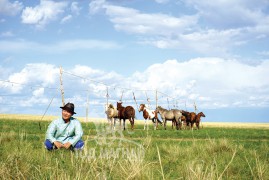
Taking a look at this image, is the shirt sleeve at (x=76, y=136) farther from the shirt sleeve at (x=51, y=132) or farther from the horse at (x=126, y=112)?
the horse at (x=126, y=112)

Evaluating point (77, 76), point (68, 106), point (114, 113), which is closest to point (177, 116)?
point (114, 113)

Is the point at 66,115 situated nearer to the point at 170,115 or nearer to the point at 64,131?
the point at 64,131

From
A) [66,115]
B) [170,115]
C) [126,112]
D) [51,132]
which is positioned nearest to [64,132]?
[51,132]

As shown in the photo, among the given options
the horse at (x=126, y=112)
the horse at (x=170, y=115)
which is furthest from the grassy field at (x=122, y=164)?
the horse at (x=170, y=115)

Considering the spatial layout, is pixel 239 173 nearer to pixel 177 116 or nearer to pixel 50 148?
pixel 50 148

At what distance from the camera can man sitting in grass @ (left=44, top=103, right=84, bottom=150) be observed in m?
8.31

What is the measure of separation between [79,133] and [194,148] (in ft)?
10.4

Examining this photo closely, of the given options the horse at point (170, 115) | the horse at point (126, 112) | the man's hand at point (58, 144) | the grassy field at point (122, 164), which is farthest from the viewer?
the horse at point (170, 115)

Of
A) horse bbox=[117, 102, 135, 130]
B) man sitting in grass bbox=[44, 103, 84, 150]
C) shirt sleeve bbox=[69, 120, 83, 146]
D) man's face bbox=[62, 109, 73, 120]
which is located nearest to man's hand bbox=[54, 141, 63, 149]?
man sitting in grass bbox=[44, 103, 84, 150]

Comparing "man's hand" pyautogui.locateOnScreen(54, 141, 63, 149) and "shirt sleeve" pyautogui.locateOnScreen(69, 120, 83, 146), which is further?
"shirt sleeve" pyautogui.locateOnScreen(69, 120, 83, 146)

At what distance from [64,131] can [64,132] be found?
Answer: 0.04m

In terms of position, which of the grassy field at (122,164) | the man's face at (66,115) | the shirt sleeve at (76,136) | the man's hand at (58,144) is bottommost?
the grassy field at (122,164)

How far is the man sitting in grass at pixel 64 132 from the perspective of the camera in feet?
27.3

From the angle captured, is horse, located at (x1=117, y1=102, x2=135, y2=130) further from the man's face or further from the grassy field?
the man's face
